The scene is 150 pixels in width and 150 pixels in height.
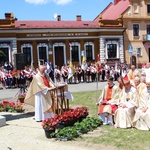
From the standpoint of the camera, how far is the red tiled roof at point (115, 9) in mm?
43406

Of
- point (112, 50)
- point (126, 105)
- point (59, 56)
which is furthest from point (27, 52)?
point (126, 105)

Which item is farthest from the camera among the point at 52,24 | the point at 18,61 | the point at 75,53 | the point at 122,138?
the point at 75,53

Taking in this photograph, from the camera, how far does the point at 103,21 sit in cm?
3919

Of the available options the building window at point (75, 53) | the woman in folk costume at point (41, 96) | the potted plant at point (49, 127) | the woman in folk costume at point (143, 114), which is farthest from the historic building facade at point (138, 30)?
the potted plant at point (49, 127)

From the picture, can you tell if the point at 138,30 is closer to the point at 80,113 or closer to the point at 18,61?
the point at 18,61

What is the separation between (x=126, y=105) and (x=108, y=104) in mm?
619

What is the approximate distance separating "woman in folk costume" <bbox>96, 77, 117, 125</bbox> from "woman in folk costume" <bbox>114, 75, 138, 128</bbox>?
8.6 inches

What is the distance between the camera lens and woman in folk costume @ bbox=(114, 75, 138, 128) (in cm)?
827

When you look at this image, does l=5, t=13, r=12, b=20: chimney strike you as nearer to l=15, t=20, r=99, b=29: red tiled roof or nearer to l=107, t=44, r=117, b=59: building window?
l=15, t=20, r=99, b=29: red tiled roof

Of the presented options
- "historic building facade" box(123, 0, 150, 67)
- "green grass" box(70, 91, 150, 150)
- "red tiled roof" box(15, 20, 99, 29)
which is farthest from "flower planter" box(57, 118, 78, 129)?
"historic building facade" box(123, 0, 150, 67)

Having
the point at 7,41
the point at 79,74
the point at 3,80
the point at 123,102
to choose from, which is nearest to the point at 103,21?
the point at 7,41

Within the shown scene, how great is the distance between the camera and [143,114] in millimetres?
8047

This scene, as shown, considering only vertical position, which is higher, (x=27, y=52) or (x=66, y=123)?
(x=27, y=52)

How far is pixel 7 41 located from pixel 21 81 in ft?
46.8
